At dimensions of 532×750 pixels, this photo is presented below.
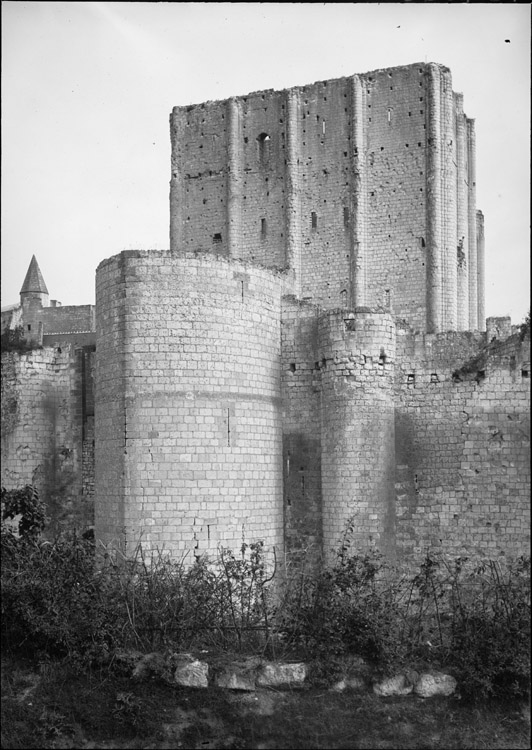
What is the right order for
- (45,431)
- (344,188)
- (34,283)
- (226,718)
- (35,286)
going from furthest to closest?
1. (34,283)
2. (35,286)
3. (344,188)
4. (45,431)
5. (226,718)

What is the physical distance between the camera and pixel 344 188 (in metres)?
28.0

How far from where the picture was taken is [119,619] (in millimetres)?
13711

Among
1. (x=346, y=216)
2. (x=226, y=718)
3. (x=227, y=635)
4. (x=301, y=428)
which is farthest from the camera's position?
(x=346, y=216)

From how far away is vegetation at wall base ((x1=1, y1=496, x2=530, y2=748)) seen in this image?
41.6 feet

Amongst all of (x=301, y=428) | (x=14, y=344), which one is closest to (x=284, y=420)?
(x=301, y=428)

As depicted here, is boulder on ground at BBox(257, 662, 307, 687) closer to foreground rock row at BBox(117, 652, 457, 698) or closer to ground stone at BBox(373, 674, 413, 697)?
foreground rock row at BBox(117, 652, 457, 698)

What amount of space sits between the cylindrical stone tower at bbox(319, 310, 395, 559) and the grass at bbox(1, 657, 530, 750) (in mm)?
3730

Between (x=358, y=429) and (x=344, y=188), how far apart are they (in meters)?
13.2

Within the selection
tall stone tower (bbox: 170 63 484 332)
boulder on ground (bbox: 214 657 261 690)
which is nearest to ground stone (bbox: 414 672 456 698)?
boulder on ground (bbox: 214 657 261 690)

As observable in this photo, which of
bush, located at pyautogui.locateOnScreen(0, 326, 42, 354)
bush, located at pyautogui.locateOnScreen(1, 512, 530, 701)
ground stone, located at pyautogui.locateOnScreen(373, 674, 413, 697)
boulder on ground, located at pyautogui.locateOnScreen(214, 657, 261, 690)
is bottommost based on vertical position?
ground stone, located at pyautogui.locateOnScreen(373, 674, 413, 697)

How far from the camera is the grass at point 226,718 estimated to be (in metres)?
12.4

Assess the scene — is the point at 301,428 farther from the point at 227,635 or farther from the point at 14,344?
the point at 14,344

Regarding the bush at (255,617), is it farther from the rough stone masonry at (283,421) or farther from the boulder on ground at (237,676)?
the rough stone masonry at (283,421)

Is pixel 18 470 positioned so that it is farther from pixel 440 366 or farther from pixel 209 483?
pixel 440 366
